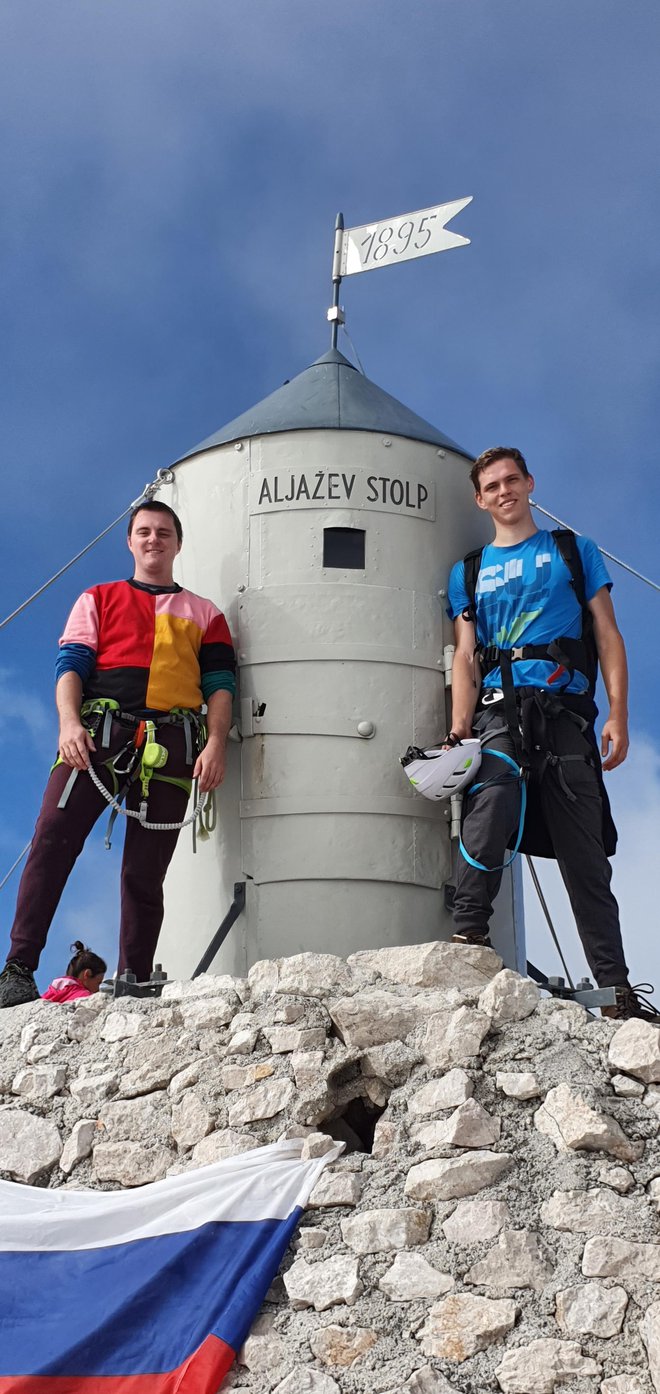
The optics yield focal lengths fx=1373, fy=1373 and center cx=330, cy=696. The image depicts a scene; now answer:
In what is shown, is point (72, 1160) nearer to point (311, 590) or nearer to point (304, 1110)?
point (304, 1110)

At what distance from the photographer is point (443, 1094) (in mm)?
4332

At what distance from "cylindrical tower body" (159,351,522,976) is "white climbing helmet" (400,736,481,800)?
287 mm

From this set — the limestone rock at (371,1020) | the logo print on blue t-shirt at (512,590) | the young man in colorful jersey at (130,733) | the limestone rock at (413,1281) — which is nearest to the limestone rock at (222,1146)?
the limestone rock at (371,1020)

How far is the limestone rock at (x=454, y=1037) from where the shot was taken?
14.6ft

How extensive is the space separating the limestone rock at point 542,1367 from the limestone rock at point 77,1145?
1.70 metres

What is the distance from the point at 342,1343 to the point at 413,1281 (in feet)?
0.84

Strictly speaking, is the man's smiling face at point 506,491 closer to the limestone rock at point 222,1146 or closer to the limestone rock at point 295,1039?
the limestone rock at point 295,1039

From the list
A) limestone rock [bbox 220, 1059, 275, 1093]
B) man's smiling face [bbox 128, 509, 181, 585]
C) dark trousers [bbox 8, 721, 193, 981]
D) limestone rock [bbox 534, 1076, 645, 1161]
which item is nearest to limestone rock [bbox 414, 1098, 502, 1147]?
limestone rock [bbox 534, 1076, 645, 1161]

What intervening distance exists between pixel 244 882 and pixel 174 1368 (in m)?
2.53

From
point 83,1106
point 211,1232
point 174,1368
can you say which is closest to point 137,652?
point 83,1106

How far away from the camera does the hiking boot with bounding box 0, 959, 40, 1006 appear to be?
5578 mm

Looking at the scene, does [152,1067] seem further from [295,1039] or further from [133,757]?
[133,757]

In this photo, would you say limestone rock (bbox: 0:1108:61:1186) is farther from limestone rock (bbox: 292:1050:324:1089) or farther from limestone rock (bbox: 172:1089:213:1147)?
limestone rock (bbox: 292:1050:324:1089)

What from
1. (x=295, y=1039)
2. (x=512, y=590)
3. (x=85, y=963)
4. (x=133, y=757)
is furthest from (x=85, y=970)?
(x=512, y=590)
